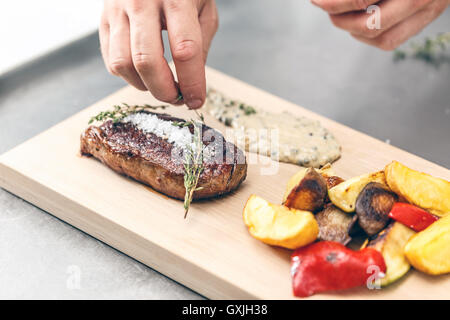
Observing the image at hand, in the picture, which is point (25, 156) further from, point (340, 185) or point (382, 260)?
point (382, 260)

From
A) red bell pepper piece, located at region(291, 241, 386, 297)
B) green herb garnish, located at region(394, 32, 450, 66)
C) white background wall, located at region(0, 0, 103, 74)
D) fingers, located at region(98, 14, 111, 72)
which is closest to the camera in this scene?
A: red bell pepper piece, located at region(291, 241, 386, 297)

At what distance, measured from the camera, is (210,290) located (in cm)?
197

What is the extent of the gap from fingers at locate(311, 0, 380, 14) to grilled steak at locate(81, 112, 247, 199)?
1034 millimetres

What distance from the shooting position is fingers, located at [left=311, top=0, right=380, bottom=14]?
2.58 meters

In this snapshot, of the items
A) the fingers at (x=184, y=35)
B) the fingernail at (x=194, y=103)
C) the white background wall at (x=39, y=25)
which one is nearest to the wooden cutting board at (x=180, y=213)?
the fingernail at (x=194, y=103)

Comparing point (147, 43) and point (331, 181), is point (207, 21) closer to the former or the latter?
point (147, 43)

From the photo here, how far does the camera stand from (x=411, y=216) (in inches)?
76.0

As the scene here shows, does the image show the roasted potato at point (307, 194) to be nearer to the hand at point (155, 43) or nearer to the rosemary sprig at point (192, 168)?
the rosemary sprig at point (192, 168)

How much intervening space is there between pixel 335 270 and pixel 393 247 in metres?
0.29

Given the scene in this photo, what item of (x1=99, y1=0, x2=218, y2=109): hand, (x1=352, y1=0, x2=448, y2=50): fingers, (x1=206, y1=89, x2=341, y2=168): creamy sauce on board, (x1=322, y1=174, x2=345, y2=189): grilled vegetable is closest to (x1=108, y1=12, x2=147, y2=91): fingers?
(x1=99, y1=0, x2=218, y2=109): hand

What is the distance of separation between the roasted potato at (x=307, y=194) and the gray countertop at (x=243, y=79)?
632 millimetres

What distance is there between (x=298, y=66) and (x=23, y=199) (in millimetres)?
2553

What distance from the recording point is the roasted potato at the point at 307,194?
6.59 feet
